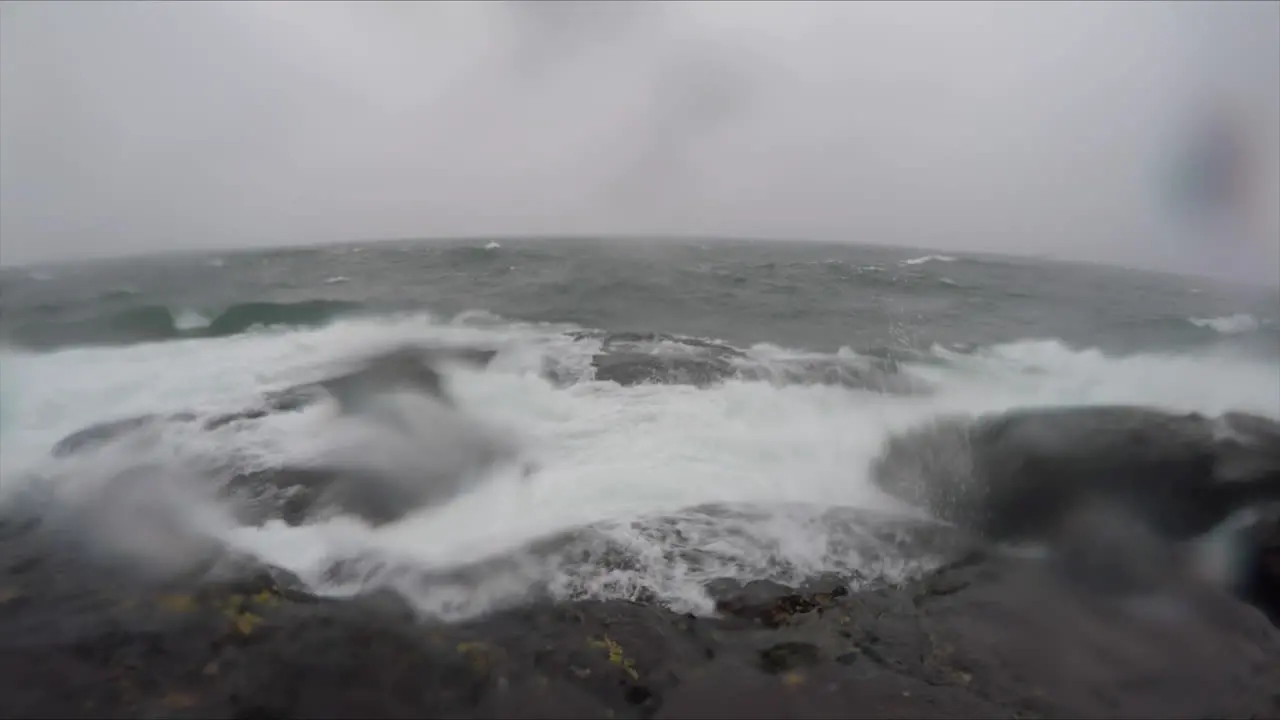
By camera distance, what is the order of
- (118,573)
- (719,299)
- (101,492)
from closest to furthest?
(118,573)
(101,492)
(719,299)

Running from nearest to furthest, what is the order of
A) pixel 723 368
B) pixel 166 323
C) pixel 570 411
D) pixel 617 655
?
pixel 617 655 → pixel 570 411 → pixel 723 368 → pixel 166 323

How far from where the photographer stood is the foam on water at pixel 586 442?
8289 mm

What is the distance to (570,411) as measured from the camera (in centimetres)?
1380

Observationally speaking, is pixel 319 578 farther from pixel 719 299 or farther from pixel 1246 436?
pixel 719 299

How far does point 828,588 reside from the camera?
775 cm

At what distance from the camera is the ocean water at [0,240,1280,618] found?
8.39 metres

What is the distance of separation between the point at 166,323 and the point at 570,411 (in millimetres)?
20585

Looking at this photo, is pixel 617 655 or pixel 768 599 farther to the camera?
pixel 768 599

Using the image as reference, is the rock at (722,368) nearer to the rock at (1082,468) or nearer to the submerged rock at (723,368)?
the submerged rock at (723,368)

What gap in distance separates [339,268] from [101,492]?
36.9m

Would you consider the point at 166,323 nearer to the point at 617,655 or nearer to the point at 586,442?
the point at 586,442

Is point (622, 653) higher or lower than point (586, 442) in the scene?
lower

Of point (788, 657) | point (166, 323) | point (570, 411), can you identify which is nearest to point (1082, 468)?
point (788, 657)

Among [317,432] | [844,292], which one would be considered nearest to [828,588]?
[317,432]
